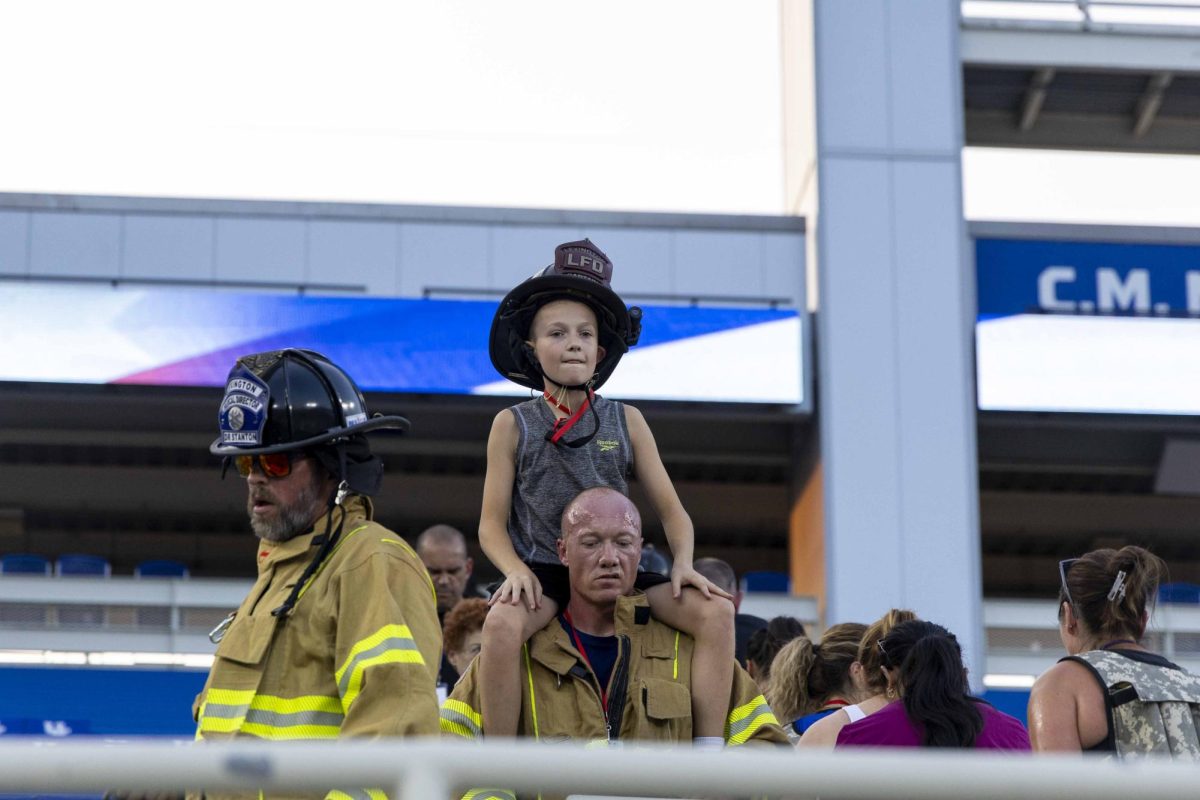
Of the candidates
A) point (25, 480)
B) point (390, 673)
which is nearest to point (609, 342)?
point (390, 673)

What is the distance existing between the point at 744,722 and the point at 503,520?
810 millimetres

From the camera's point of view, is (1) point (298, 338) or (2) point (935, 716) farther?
(1) point (298, 338)

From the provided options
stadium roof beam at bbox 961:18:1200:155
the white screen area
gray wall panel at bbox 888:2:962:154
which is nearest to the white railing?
the white screen area

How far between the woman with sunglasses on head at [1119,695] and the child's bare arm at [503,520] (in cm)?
131

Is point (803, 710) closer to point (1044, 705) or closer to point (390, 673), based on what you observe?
point (1044, 705)

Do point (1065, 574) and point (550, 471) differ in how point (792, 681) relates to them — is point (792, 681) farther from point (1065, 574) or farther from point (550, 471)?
point (550, 471)

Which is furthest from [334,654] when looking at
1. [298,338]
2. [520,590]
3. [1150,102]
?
[1150,102]

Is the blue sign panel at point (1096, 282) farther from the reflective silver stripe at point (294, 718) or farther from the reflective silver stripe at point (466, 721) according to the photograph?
the reflective silver stripe at point (294, 718)

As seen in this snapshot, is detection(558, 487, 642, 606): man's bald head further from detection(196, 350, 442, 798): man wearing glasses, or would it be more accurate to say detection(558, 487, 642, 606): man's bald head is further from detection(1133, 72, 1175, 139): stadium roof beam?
detection(1133, 72, 1175, 139): stadium roof beam

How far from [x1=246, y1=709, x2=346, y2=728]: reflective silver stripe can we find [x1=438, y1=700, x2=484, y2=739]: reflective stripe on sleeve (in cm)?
85

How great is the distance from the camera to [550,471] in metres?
4.41

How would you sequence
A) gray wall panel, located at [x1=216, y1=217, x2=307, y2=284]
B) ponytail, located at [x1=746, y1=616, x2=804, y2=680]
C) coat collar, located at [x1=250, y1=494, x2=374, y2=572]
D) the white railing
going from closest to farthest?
the white railing < coat collar, located at [x1=250, y1=494, x2=374, y2=572] < ponytail, located at [x1=746, y1=616, x2=804, y2=680] < gray wall panel, located at [x1=216, y1=217, x2=307, y2=284]

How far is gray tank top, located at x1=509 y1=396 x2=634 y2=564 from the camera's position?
4.36 meters

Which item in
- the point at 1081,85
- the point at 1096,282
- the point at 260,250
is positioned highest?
the point at 1081,85
